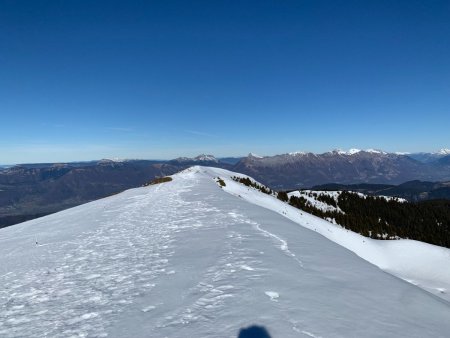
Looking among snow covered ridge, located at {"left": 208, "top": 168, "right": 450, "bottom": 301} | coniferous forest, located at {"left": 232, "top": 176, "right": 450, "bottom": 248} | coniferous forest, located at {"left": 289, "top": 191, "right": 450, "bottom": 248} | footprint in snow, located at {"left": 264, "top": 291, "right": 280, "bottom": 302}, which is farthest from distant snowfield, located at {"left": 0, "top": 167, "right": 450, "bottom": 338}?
coniferous forest, located at {"left": 289, "top": 191, "right": 450, "bottom": 248}

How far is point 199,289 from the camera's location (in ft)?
24.6

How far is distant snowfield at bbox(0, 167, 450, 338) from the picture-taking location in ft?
19.1

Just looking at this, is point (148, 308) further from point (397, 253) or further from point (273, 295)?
point (397, 253)

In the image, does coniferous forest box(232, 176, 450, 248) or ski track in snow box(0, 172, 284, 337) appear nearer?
ski track in snow box(0, 172, 284, 337)

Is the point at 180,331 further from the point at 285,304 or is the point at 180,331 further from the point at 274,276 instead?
the point at 274,276

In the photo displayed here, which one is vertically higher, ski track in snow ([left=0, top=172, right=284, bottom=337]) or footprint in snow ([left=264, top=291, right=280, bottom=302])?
footprint in snow ([left=264, top=291, right=280, bottom=302])

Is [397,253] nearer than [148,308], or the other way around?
[148,308]

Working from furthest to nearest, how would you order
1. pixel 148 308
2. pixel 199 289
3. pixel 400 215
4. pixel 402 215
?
pixel 402 215, pixel 400 215, pixel 199 289, pixel 148 308

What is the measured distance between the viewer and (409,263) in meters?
29.6

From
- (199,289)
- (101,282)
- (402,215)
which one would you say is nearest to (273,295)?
(199,289)

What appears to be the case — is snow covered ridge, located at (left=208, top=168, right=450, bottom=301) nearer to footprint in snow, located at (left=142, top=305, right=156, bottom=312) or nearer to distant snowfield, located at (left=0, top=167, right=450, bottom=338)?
distant snowfield, located at (left=0, top=167, right=450, bottom=338)

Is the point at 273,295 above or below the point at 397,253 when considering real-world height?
above

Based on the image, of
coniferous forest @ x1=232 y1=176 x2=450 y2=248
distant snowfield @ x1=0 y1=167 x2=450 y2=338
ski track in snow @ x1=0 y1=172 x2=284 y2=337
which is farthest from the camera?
coniferous forest @ x1=232 y1=176 x2=450 y2=248

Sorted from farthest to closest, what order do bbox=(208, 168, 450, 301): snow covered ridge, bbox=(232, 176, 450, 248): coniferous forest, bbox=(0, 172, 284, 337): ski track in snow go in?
bbox=(232, 176, 450, 248): coniferous forest, bbox=(208, 168, 450, 301): snow covered ridge, bbox=(0, 172, 284, 337): ski track in snow
